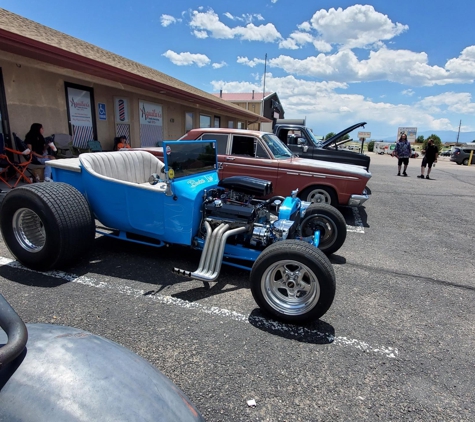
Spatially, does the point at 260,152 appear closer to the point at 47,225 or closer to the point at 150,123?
the point at 47,225

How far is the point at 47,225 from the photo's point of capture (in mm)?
3299

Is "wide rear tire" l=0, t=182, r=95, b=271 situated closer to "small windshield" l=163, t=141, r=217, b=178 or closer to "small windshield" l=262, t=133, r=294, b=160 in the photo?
"small windshield" l=163, t=141, r=217, b=178

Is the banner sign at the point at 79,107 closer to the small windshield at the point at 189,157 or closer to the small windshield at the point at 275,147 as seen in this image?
the small windshield at the point at 275,147

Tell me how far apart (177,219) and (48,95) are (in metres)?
6.79

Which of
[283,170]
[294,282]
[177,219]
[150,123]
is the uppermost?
[150,123]

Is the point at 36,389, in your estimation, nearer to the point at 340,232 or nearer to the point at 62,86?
the point at 340,232

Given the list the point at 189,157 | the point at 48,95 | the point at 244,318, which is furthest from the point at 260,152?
the point at 48,95

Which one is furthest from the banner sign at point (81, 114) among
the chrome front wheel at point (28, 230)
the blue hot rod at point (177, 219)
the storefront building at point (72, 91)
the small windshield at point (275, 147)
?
the chrome front wheel at point (28, 230)

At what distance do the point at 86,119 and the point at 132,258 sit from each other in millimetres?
6967

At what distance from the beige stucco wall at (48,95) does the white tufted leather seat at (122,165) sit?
437 centimetres

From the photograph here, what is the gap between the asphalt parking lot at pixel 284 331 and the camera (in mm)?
2023

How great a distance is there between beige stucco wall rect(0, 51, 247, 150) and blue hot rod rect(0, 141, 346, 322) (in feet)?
15.3

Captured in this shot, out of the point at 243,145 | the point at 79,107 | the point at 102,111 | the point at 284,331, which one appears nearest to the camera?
the point at 284,331

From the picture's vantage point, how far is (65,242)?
11.0ft
